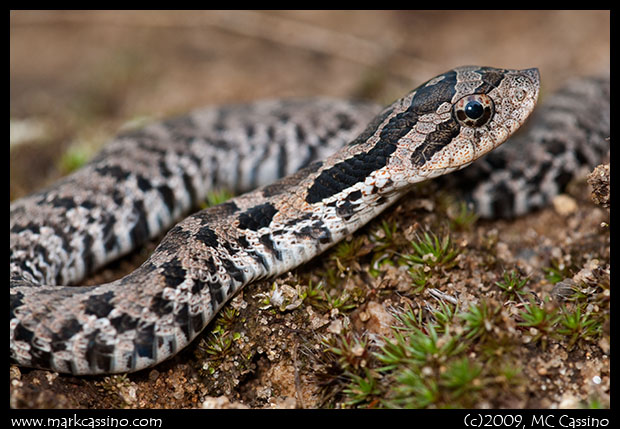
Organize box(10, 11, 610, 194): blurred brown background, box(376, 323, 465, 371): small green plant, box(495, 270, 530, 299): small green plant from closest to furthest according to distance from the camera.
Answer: box(376, 323, 465, 371): small green plant, box(495, 270, 530, 299): small green plant, box(10, 11, 610, 194): blurred brown background

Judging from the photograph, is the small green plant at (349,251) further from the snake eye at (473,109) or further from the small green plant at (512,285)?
the snake eye at (473,109)

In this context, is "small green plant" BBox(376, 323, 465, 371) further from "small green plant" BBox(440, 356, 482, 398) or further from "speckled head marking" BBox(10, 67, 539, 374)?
"speckled head marking" BBox(10, 67, 539, 374)

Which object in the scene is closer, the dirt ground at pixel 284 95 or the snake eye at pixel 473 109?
the dirt ground at pixel 284 95

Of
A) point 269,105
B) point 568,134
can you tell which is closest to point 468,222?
point 568,134

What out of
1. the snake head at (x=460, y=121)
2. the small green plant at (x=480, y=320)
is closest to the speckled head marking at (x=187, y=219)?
the snake head at (x=460, y=121)

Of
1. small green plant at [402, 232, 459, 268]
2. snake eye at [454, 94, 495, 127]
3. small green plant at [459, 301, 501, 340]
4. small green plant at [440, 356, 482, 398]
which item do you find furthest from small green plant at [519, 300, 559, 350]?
snake eye at [454, 94, 495, 127]

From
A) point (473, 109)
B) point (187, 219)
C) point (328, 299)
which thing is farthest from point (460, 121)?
point (187, 219)

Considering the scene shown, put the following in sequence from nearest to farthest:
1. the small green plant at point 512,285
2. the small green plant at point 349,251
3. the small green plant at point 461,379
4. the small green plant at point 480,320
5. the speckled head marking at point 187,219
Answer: the small green plant at point 461,379, the small green plant at point 480,320, the speckled head marking at point 187,219, the small green plant at point 512,285, the small green plant at point 349,251
